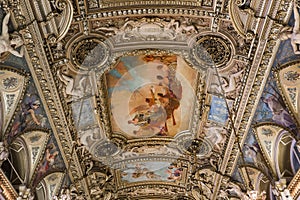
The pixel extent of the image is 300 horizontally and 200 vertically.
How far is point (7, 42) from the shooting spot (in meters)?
7.39

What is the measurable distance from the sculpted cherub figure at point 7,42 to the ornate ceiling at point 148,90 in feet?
0.07

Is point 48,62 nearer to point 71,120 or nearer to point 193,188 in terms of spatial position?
point 71,120

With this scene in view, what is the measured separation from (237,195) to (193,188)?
94.4 inches

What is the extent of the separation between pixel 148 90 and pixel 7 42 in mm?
4341

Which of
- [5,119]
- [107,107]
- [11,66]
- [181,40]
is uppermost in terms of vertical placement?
[181,40]

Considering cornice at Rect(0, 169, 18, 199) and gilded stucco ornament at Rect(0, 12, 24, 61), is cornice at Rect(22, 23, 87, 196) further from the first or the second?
cornice at Rect(0, 169, 18, 199)

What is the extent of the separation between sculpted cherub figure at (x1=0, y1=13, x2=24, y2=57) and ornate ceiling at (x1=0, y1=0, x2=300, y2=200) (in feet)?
0.07

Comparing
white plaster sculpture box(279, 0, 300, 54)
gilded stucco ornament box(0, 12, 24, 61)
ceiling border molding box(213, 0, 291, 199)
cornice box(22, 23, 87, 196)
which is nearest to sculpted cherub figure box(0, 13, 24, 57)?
gilded stucco ornament box(0, 12, 24, 61)

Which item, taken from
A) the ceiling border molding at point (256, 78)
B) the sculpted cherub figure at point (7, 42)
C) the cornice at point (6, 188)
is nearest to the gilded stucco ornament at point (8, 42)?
the sculpted cherub figure at point (7, 42)

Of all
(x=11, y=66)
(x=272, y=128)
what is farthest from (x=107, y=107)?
(x=272, y=128)

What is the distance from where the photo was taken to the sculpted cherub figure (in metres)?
7.23

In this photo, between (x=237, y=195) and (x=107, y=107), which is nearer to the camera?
(x=107, y=107)

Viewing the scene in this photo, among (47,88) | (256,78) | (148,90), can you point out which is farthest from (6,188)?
(256,78)

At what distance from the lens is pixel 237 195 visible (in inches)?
485
